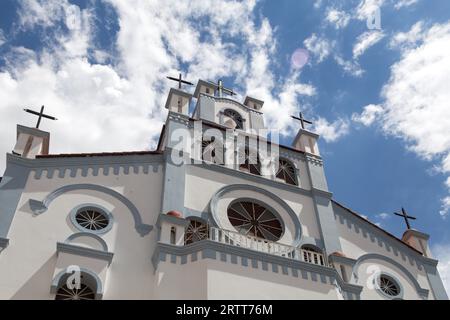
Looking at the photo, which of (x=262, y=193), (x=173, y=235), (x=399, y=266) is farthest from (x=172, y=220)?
(x=399, y=266)

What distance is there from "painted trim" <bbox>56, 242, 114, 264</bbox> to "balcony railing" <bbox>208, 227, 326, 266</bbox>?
10.7 feet

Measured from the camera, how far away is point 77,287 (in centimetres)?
1548

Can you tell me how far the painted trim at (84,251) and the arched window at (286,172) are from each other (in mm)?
9043

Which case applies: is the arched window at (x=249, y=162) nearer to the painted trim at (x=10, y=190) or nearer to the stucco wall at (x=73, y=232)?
the stucco wall at (x=73, y=232)

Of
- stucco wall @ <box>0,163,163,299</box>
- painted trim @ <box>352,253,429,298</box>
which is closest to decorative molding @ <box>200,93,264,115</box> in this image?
stucco wall @ <box>0,163,163,299</box>

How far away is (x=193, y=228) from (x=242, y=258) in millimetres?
2799

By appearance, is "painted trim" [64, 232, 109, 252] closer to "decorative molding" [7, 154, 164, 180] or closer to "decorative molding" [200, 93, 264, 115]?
"decorative molding" [7, 154, 164, 180]

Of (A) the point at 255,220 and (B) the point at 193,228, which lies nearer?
(B) the point at 193,228

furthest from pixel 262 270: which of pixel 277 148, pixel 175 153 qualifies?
pixel 277 148

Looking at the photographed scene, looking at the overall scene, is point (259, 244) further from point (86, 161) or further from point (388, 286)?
point (86, 161)

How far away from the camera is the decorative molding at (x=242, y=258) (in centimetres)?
1609

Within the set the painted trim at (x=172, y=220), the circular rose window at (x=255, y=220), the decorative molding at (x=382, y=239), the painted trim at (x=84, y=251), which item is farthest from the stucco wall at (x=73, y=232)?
the decorative molding at (x=382, y=239)
